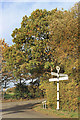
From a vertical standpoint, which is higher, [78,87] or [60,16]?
[60,16]

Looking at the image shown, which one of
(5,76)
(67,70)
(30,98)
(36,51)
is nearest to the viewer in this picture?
(67,70)

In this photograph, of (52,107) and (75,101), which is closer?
(75,101)

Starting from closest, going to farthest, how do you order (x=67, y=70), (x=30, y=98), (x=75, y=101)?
(x=75, y=101), (x=67, y=70), (x=30, y=98)

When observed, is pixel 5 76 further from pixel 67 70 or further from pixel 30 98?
pixel 67 70

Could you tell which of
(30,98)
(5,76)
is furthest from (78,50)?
(5,76)

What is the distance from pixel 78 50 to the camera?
11.8 m

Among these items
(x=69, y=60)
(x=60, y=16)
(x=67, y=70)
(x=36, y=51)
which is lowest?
(x=67, y=70)

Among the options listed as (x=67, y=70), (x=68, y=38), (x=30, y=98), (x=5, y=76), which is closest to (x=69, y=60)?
(x=67, y=70)

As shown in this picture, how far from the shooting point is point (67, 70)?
1223 cm

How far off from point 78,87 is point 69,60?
2.12 meters

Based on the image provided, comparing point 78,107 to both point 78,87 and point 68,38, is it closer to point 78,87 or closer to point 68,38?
point 78,87

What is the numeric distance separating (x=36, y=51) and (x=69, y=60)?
3916 mm

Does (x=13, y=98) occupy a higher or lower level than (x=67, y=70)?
lower

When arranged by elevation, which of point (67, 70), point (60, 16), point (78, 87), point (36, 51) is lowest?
point (78, 87)
